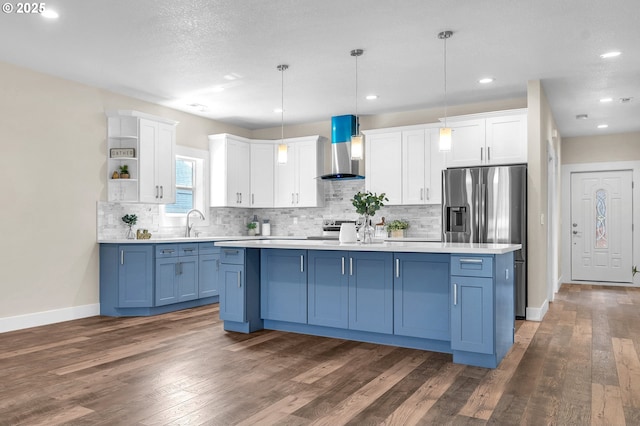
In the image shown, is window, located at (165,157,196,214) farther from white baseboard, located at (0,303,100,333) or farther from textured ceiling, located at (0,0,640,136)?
white baseboard, located at (0,303,100,333)

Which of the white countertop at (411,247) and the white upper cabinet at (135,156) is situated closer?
the white countertop at (411,247)

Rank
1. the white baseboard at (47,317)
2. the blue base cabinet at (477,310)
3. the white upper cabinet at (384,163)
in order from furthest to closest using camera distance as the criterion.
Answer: the white upper cabinet at (384,163), the white baseboard at (47,317), the blue base cabinet at (477,310)

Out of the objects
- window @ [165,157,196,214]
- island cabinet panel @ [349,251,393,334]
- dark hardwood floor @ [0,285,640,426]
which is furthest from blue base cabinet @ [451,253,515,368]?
window @ [165,157,196,214]

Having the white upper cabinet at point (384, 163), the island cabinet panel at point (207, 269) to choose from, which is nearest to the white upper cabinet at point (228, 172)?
the island cabinet panel at point (207, 269)

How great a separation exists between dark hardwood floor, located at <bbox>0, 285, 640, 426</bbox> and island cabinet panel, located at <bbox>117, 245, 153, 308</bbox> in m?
0.70

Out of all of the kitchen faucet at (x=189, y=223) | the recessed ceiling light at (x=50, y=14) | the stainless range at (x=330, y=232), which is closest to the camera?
the recessed ceiling light at (x=50, y=14)

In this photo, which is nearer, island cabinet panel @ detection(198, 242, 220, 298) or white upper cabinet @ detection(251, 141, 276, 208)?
island cabinet panel @ detection(198, 242, 220, 298)

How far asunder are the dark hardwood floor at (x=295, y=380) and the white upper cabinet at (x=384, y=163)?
2558mm

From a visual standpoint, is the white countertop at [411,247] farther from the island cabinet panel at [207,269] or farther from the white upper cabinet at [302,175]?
the white upper cabinet at [302,175]

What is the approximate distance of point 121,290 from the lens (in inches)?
224

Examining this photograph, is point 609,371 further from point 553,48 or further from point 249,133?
point 249,133

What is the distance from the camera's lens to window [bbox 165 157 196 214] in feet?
23.2

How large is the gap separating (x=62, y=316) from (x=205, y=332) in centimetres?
177

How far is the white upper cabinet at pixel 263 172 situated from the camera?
7.82m
